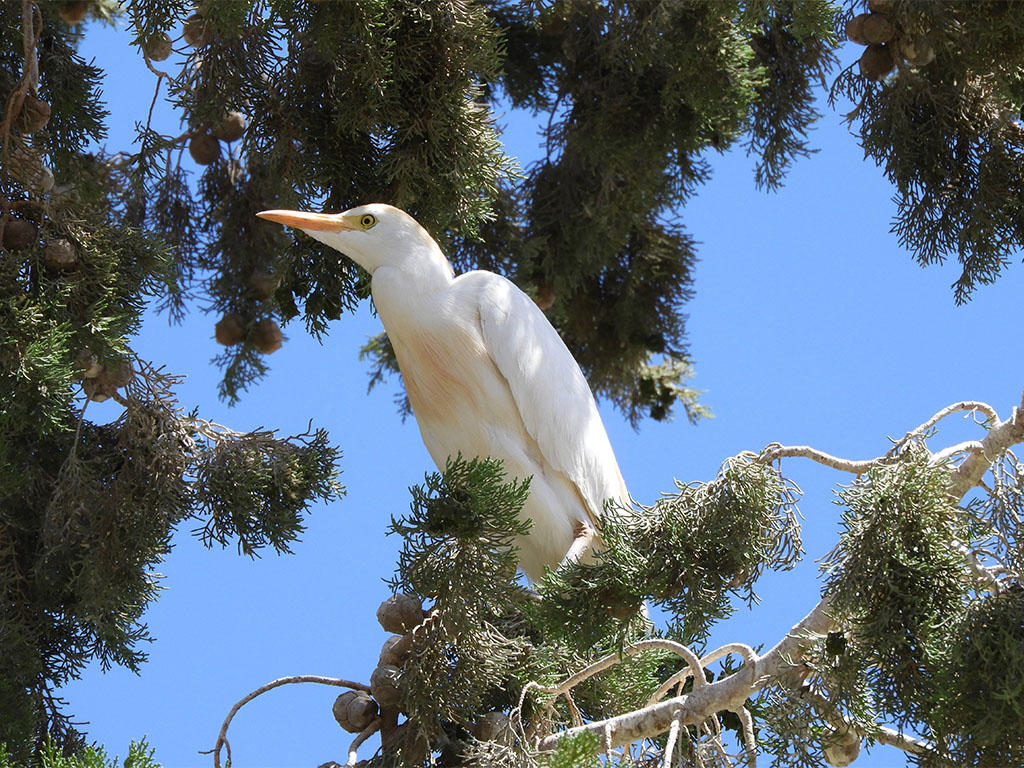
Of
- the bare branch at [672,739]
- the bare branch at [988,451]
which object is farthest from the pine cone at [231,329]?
the bare branch at [988,451]

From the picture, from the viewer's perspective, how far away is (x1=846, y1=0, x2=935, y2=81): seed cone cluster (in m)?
2.68

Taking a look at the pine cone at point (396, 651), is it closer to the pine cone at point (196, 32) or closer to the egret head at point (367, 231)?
the egret head at point (367, 231)

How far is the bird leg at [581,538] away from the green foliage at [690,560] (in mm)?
702

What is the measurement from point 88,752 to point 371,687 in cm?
53

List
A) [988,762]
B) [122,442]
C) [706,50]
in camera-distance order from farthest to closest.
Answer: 1. [706,50]
2. [122,442]
3. [988,762]

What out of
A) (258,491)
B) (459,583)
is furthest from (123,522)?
(459,583)

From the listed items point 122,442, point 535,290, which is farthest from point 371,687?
point 535,290

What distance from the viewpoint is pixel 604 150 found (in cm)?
348

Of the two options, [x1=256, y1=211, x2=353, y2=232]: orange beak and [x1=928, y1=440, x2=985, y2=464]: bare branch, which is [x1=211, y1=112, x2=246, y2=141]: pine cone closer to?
[x1=256, y1=211, x2=353, y2=232]: orange beak

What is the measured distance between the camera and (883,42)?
2.74 meters

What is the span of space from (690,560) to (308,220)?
126 cm

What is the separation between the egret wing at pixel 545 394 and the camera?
2.78 metres

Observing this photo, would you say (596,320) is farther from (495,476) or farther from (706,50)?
(495,476)

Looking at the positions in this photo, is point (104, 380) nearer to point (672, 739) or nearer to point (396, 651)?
point (396, 651)
